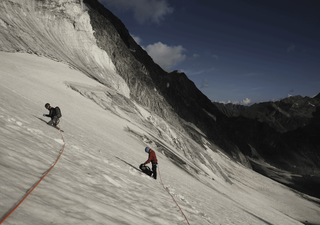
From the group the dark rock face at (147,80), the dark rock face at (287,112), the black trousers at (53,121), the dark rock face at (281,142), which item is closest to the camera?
the black trousers at (53,121)

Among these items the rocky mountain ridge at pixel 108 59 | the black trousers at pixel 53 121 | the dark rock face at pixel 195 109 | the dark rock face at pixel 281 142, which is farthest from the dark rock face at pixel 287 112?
the black trousers at pixel 53 121

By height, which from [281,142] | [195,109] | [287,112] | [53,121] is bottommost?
[53,121]

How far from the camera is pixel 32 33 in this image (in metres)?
30.9

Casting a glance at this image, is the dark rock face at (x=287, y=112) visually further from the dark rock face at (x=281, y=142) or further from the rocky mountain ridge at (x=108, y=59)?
the rocky mountain ridge at (x=108, y=59)

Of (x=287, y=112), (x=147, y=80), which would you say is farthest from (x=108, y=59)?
(x=287, y=112)

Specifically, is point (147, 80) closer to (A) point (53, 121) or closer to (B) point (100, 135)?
(B) point (100, 135)

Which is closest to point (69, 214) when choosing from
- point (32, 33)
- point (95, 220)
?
point (95, 220)

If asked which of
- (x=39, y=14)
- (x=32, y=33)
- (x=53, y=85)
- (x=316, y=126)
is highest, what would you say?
(x=316, y=126)

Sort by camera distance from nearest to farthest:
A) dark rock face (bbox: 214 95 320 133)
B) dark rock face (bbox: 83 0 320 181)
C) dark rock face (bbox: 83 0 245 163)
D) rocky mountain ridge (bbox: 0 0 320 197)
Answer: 1. rocky mountain ridge (bbox: 0 0 320 197)
2. dark rock face (bbox: 83 0 245 163)
3. dark rock face (bbox: 83 0 320 181)
4. dark rock face (bbox: 214 95 320 133)

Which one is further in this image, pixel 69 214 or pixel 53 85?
pixel 53 85

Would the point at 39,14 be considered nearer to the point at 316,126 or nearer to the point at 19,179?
the point at 19,179

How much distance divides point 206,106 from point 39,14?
8061 cm

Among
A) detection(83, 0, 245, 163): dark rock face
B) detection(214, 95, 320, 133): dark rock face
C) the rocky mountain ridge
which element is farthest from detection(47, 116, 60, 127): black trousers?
detection(214, 95, 320, 133): dark rock face

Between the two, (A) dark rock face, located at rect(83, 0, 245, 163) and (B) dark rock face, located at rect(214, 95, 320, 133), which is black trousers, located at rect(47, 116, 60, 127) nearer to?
(A) dark rock face, located at rect(83, 0, 245, 163)
